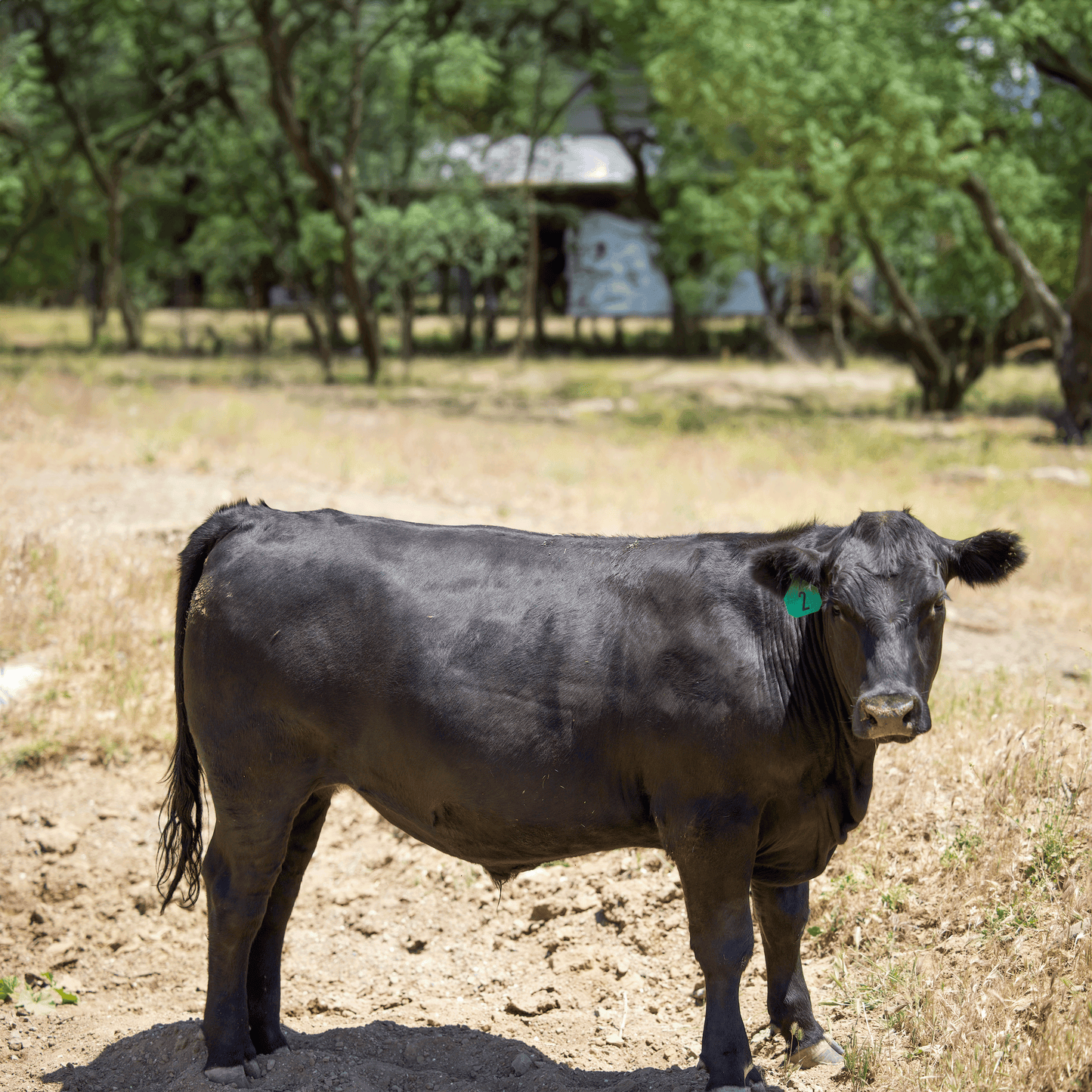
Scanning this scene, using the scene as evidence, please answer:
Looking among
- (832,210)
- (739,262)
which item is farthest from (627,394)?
(739,262)

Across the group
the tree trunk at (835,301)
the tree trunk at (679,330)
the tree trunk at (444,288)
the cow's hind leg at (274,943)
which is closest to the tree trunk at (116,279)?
the tree trunk at (444,288)

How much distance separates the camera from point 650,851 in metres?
5.98

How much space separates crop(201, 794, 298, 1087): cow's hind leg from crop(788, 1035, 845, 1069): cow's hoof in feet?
6.79

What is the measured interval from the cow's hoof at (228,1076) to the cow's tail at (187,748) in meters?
0.68

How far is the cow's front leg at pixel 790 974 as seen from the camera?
439 cm

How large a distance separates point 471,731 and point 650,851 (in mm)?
2331

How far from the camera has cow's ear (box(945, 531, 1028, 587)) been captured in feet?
12.6

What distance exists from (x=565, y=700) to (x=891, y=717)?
113 centimetres

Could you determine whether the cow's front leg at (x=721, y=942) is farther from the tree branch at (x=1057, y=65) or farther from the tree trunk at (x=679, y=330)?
the tree trunk at (x=679, y=330)

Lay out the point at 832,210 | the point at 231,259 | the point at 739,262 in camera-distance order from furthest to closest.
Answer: the point at 739,262 → the point at 231,259 → the point at 832,210

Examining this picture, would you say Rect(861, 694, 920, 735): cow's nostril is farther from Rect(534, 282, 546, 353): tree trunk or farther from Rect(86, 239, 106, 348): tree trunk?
Rect(534, 282, 546, 353): tree trunk

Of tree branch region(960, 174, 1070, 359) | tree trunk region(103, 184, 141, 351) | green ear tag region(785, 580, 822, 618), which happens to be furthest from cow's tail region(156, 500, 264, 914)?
tree trunk region(103, 184, 141, 351)

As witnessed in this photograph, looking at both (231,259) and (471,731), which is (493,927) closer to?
(471,731)

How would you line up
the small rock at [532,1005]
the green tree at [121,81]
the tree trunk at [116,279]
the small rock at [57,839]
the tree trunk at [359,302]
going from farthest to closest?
1. the tree trunk at [116,279]
2. the green tree at [121,81]
3. the tree trunk at [359,302]
4. the small rock at [57,839]
5. the small rock at [532,1005]
